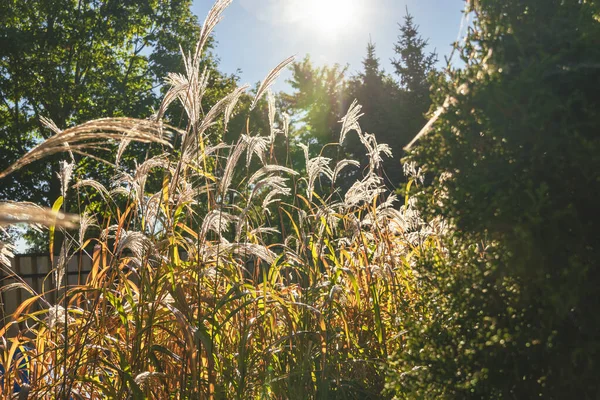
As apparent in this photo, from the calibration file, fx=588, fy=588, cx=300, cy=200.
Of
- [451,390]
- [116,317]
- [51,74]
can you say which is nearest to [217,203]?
[116,317]

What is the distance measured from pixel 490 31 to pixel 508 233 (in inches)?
27.9

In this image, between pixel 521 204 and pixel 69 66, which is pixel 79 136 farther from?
pixel 69 66

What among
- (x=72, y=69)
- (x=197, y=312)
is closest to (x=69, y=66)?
(x=72, y=69)

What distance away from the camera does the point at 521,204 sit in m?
1.75

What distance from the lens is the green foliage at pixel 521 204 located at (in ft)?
5.66

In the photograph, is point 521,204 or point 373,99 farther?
point 373,99

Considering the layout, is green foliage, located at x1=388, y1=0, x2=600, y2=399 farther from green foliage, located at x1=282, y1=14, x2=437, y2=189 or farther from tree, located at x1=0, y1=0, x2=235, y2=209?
green foliage, located at x1=282, y1=14, x2=437, y2=189

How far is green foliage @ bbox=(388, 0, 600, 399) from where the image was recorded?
67.9 inches

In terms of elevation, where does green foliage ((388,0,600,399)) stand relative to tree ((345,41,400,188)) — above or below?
below

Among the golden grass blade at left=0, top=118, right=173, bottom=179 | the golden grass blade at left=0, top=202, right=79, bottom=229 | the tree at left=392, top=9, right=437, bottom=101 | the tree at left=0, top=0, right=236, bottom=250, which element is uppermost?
the tree at left=392, top=9, right=437, bottom=101

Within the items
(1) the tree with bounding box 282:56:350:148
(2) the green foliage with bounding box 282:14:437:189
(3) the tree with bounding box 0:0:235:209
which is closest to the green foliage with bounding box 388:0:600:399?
(3) the tree with bounding box 0:0:235:209

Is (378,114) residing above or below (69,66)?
above

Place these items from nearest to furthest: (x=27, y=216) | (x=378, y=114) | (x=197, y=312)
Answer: (x=27, y=216)
(x=197, y=312)
(x=378, y=114)

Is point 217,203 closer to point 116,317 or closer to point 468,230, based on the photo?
point 116,317
